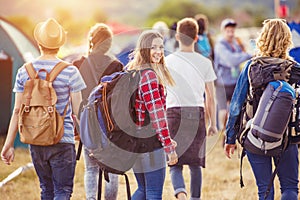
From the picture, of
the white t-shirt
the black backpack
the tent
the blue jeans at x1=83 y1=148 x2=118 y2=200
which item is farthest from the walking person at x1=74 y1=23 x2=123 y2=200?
the tent

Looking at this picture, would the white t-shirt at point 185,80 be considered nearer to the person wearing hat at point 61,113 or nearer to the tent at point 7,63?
the person wearing hat at point 61,113

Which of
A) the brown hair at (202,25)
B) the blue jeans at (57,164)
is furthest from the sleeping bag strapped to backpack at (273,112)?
the brown hair at (202,25)

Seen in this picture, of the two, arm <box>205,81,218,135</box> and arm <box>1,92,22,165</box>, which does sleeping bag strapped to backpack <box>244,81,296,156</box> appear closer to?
arm <box>205,81,218,135</box>

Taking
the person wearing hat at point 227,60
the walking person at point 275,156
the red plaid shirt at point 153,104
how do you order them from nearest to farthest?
1. the red plaid shirt at point 153,104
2. the walking person at point 275,156
3. the person wearing hat at point 227,60

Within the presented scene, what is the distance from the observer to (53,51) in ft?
14.8

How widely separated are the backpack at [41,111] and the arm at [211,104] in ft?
5.64

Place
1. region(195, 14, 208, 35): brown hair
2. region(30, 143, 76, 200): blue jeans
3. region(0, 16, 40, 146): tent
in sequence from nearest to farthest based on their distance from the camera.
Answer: region(30, 143, 76, 200): blue jeans, region(195, 14, 208, 35): brown hair, region(0, 16, 40, 146): tent

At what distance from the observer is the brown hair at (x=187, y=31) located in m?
5.62

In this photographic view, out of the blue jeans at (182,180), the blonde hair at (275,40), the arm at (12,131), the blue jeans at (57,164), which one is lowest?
the blue jeans at (182,180)

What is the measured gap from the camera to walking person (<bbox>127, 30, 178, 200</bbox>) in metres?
4.34

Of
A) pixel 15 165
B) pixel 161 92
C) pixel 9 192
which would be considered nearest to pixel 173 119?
pixel 161 92

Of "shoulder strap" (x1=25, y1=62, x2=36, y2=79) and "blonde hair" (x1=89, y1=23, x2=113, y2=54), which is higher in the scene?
"blonde hair" (x1=89, y1=23, x2=113, y2=54)

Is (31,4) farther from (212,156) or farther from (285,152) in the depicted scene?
(285,152)

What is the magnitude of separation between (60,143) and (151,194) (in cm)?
66
